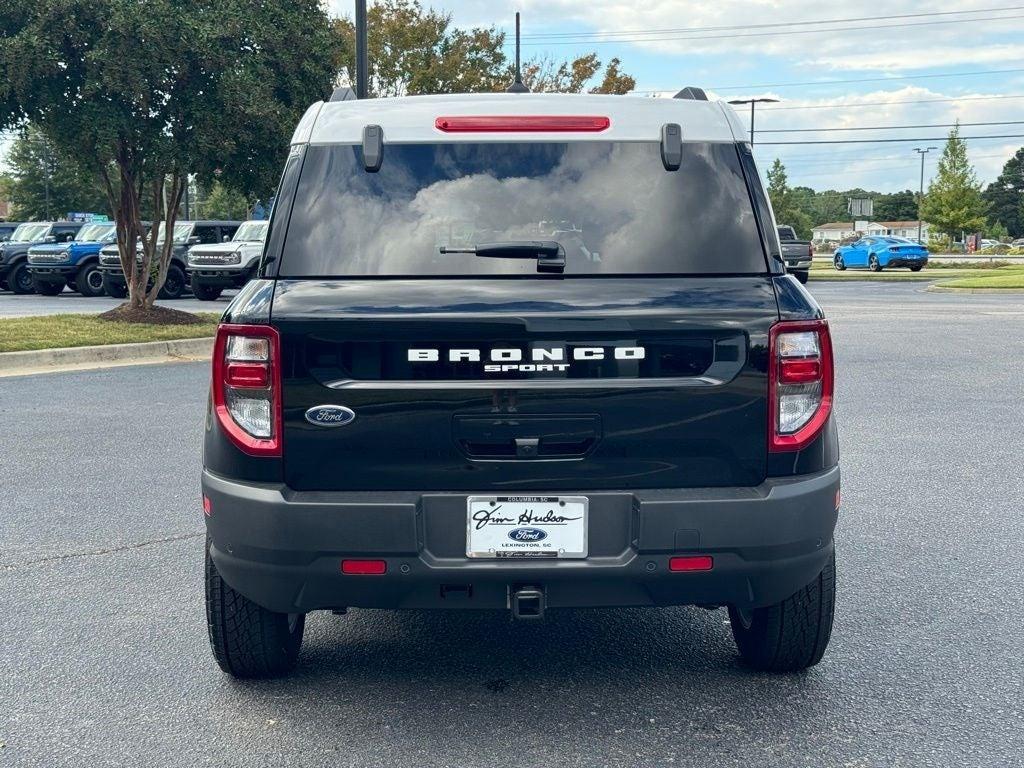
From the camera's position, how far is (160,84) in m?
15.7

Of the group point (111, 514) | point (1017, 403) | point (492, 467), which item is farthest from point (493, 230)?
point (1017, 403)

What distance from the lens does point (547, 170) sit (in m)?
3.54

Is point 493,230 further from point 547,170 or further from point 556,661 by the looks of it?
point 556,661

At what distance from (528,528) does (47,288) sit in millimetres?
27312

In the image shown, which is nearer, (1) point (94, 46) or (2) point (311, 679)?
(2) point (311, 679)

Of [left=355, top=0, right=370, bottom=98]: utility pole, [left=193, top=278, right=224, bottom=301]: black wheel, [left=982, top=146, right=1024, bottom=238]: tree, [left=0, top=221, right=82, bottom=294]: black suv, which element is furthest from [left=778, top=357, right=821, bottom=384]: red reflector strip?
[left=982, top=146, right=1024, bottom=238]: tree

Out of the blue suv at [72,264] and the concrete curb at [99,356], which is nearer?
the concrete curb at [99,356]

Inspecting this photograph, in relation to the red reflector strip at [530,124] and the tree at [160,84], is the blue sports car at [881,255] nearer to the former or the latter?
the tree at [160,84]

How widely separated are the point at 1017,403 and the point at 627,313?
26.9ft

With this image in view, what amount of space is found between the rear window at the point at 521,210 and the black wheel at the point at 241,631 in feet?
3.58

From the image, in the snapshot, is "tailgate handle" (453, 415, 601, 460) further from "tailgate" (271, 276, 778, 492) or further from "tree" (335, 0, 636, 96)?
"tree" (335, 0, 636, 96)

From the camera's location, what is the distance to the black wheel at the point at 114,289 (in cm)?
2655

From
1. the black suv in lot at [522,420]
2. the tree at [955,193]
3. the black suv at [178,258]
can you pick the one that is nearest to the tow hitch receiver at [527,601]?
the black suv in lot at [522,420]

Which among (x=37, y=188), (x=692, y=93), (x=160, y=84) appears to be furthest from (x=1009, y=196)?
(x=692, y=93)
